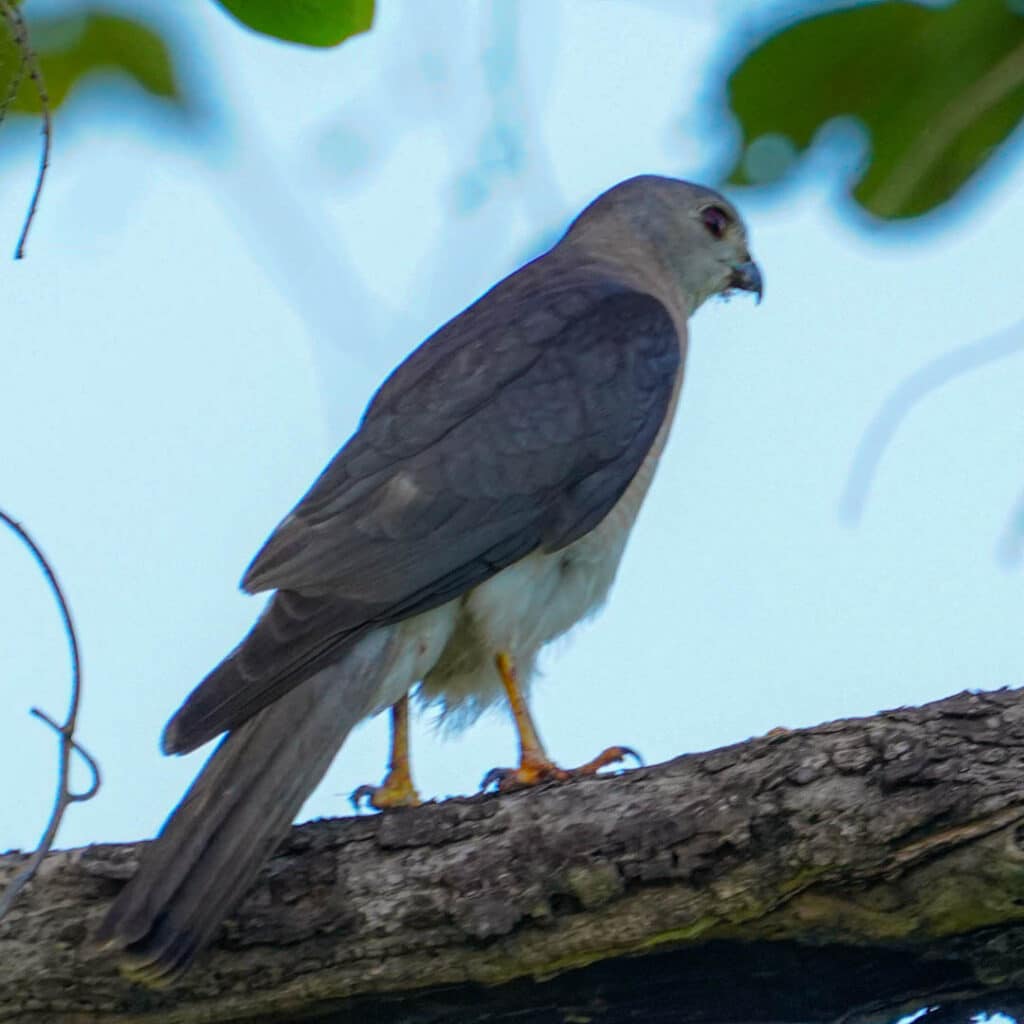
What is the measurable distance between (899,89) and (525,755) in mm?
2180

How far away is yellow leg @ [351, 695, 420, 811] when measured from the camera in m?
4.14

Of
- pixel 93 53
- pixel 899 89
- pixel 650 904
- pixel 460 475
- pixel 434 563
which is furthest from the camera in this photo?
pixel 460 475

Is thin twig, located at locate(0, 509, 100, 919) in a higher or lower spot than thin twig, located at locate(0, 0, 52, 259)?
lower

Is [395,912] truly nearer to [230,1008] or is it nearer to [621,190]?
[230,1008]

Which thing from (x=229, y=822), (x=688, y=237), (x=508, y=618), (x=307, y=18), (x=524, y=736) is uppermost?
(x=688, y=237)

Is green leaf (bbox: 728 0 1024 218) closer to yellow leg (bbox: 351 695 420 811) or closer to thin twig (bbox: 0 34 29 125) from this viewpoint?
thin twig (bbox: 0 34 29 125)

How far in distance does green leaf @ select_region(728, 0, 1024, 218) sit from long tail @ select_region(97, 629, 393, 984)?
60.9 inches

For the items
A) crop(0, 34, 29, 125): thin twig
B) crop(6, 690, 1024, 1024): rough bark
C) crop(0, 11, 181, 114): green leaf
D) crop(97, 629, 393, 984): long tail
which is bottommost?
crop(6, 690, 1024, 1024): rough bark

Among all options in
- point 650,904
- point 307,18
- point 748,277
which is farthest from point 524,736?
point 307,18

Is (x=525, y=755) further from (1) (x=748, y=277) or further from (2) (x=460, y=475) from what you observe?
(1) (x=748, y=277)

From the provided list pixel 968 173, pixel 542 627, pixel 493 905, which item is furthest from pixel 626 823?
pixel 968 173

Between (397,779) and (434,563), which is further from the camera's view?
(397,779)

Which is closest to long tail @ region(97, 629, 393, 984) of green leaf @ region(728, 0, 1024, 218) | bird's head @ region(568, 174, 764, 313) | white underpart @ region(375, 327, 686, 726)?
white underpart @ region(375, 327, 686, 726)

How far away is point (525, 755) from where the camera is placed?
13.9 feet
